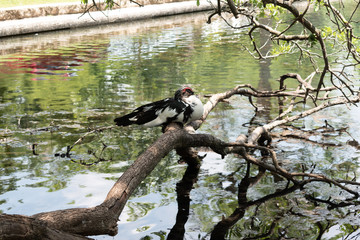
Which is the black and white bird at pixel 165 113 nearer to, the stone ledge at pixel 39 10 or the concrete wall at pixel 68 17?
the concrete wall at pixel 68 17

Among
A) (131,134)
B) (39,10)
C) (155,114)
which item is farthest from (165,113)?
(39,10)

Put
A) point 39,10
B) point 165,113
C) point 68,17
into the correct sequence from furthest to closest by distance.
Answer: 1. point 68,17
2. point 39,10
3. point 165,113

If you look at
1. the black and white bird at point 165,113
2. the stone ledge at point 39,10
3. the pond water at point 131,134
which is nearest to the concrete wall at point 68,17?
the stone ledge at point 39,10

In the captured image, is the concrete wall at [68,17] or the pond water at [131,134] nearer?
the pond water at [131,134]

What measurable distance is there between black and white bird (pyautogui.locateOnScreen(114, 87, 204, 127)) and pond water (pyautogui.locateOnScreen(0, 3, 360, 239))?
72cm

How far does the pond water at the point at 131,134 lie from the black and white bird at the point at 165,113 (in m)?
0.72

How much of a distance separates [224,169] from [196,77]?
6.29m

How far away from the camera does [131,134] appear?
7.68 m

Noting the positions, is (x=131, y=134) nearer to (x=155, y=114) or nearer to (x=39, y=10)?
(x=155, y=114)

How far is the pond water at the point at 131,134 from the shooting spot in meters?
5.00

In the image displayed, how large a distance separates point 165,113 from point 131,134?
7.60ft

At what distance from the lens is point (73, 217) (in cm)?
353

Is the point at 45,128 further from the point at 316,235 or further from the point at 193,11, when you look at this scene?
the point at 193,11

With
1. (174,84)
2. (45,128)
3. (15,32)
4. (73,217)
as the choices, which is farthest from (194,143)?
(15,32)
